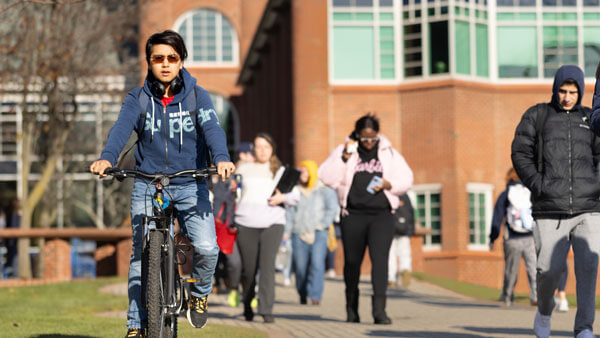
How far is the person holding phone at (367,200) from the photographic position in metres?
11.5

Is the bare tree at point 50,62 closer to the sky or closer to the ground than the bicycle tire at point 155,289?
closer to the sky

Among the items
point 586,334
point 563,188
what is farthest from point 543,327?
point 563,188

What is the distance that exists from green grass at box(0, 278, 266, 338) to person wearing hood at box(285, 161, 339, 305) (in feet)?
8.03

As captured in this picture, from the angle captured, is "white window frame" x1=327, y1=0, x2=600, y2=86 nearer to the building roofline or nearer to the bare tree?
the building roofline

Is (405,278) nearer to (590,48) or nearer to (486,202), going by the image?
(486,202)

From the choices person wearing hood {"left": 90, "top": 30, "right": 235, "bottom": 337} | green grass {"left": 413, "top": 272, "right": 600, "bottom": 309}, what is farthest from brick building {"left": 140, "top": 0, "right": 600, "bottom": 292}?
person wearing hood {"left": 90, "top": 30, "right": 235, "bottom": 337}

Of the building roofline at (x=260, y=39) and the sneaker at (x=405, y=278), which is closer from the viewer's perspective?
the sneaker at (x=405, y=278)

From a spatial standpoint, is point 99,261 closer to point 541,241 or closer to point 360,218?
point 360,218

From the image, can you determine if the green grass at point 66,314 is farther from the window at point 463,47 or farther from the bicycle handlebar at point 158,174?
the window at point 463,47

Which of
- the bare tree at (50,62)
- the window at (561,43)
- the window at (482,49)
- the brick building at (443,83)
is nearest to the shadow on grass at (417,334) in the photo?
the bare tree at (50,62)

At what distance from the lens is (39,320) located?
38.1 ft

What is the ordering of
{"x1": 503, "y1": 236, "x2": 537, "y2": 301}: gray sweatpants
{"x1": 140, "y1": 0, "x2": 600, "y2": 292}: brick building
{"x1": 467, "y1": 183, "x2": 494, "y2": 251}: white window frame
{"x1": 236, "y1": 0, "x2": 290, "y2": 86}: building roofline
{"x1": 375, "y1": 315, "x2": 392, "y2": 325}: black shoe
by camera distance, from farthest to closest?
{"x1": 236, "y1": 0, "x2": 290, "y2": 86}: building roofline, {"x1": 140, "y1": 0, "x2": 600, "y2": 292}: brick building, {"x1": 467, "y1": 183, "x2": 494, "y2": 251}: white window frame, {"x1": 503, "y1": 236, "x2": 537, "y2": 301}: gray sweatpants, {"x1": 375, "y1": 315, "x2": 392, "y2": 325}: black shoe

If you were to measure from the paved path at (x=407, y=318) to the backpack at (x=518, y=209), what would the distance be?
1048 millimetres

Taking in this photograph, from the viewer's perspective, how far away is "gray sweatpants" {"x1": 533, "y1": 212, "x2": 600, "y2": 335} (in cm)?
841
